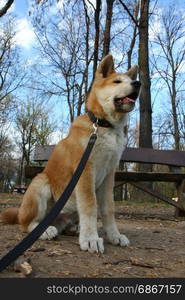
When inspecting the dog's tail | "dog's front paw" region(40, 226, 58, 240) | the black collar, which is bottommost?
"dog's front paw" region(40, 226, 58, 240)

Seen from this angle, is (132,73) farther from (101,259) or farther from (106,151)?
(101,259)

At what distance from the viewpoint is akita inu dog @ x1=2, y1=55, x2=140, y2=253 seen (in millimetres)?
3998

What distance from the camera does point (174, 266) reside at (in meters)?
3.62

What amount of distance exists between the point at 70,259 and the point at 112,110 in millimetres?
1632

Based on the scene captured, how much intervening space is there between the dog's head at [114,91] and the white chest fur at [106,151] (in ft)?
0.78

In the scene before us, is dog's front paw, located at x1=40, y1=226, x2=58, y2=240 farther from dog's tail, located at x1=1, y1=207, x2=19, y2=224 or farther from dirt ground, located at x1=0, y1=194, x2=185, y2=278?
dog's tail, located at x1=1, y1=207, x2=19, y2=224

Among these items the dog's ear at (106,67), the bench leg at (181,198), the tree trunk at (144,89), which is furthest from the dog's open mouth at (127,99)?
the tree trunk at (144,89)

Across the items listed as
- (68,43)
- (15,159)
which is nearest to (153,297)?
(68,43)

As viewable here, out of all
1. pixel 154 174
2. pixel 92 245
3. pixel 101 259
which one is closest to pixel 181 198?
pixel 154 174

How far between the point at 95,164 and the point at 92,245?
2.68 ft

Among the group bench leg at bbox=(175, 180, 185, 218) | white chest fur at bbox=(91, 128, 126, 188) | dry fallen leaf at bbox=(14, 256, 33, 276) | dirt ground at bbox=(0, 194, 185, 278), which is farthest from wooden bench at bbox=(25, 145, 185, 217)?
dry fallen leaf at bbox=(14, 256, 33, 276)

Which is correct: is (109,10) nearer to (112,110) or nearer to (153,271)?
(112,110)

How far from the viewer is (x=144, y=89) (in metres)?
13.5

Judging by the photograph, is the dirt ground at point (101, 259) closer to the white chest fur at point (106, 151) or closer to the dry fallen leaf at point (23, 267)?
the dry fallen leaf at point (23, 267)
